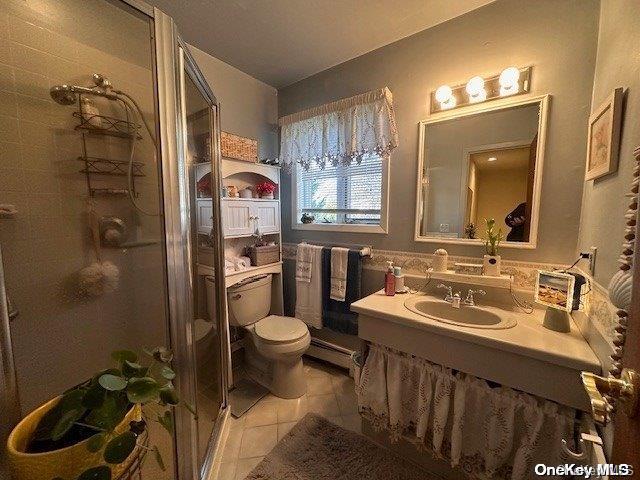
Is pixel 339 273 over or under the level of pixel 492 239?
under

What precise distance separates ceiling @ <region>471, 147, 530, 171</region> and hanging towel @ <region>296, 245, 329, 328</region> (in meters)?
1.22

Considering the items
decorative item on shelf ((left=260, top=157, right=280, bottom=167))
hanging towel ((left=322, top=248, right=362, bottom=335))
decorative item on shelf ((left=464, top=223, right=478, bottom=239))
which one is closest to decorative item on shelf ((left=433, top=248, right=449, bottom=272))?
decorative item on shelf ((left=464, top=223, right=478, bottom=239))

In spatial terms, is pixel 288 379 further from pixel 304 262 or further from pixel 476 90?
pixel 476 90

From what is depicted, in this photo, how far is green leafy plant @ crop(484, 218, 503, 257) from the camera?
4.65 feet

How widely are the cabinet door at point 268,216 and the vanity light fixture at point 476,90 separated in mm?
1528

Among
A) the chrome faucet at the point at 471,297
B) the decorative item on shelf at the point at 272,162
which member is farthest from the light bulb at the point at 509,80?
the decorative item on shelf at the point at 272,162

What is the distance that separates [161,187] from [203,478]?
134 centimetres

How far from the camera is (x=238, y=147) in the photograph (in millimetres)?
1903

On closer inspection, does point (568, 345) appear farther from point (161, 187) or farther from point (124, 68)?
point (124, 68)

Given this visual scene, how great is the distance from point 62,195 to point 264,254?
1.23 meters

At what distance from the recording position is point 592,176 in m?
1.06

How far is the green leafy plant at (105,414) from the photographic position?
1.93ft

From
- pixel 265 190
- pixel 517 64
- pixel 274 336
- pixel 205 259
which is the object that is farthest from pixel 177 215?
pixel 517 64

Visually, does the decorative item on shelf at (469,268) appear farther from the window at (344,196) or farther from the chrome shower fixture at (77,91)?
the chrome shower fixture at (77,91)
